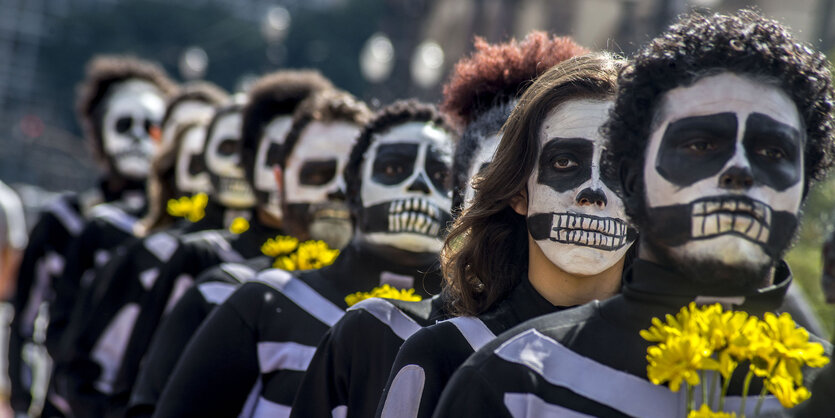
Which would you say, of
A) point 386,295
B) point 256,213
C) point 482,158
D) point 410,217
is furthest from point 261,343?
point 256,213

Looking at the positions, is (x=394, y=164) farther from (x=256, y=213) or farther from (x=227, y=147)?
(x=227, y=147)

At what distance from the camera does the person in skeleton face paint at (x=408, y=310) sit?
3.89 metres

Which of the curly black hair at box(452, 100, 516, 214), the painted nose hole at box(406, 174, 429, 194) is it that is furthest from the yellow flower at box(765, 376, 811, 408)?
the painted nose hole at box(406, 174, 429, 194)

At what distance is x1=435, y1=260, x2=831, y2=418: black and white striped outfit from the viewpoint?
8.38 feet

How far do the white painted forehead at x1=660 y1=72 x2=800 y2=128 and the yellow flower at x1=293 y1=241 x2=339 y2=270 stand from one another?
2773mm

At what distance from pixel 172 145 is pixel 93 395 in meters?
1.77

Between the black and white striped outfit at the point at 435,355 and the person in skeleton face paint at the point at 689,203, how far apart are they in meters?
0.56

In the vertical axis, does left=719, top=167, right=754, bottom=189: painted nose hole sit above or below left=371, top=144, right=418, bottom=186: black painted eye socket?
above

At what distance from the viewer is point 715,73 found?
2.62m

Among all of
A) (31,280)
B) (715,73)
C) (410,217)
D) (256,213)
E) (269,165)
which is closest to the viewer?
(715,73)

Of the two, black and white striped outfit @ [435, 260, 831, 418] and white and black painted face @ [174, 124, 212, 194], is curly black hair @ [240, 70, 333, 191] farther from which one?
black and white striped outfit @ [435, 260, 831, 418]

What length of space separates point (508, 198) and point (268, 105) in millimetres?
3607

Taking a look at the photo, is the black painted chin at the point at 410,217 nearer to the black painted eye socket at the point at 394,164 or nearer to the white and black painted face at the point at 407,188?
the white and black painted face at the point at 407,188

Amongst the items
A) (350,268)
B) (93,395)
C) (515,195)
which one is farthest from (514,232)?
(93,395)
